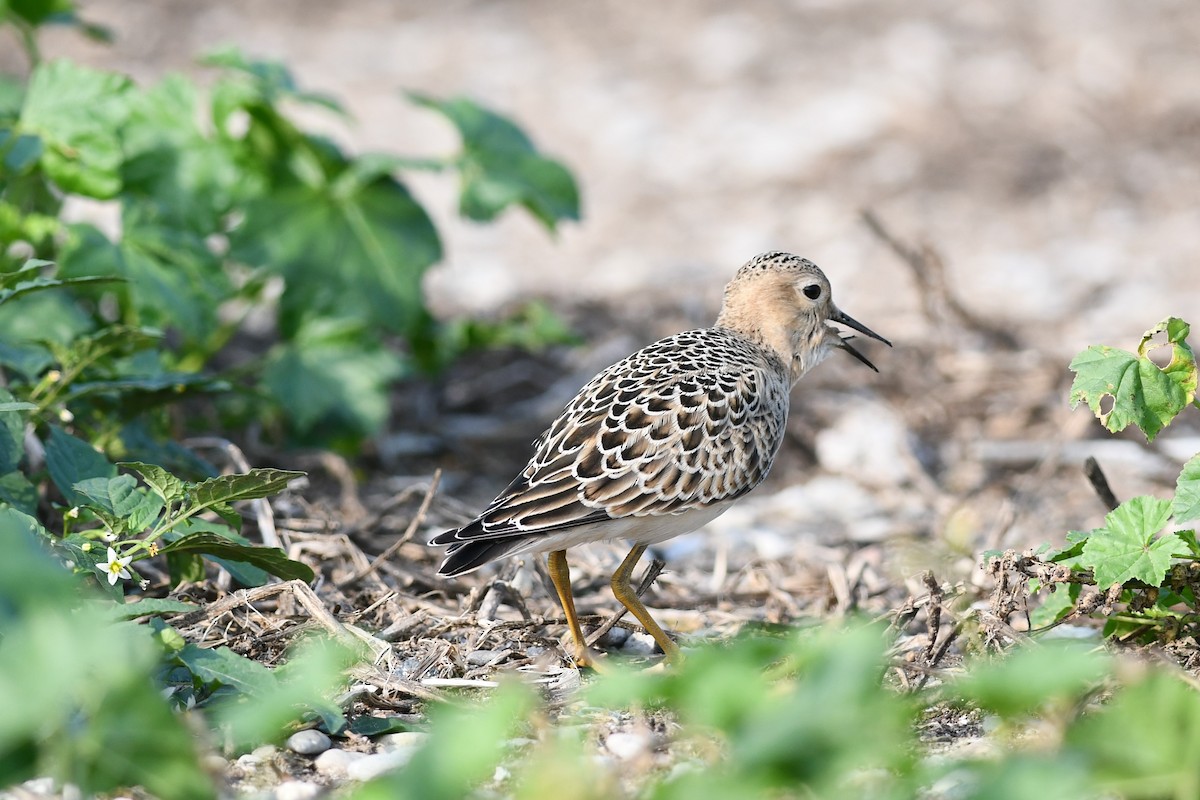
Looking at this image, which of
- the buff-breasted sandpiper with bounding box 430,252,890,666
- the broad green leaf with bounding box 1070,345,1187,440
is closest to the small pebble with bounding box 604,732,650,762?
the buff-breasted sandpiper with bounding box 430,252,890,666

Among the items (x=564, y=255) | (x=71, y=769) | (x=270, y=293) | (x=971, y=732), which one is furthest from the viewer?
(x=564, y=255)

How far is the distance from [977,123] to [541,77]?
3.49 metres

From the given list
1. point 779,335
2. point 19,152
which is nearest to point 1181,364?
point 779,335

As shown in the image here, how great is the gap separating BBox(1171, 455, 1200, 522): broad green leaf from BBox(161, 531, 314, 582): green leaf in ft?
7.21

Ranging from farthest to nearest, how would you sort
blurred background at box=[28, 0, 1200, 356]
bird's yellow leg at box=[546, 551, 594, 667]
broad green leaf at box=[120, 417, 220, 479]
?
blurred background at box=[28, 0, 1200, 356] → broad green leaf at box=[120, 417, 220, 479] → bird's yellow leg at box=[546, 551, 594, 667]

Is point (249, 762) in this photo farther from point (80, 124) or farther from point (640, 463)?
point (80, 124)

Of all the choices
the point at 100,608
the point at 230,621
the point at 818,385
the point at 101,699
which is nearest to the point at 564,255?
the point at 818,385

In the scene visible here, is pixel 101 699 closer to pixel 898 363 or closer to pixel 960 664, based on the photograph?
pixel 960 664

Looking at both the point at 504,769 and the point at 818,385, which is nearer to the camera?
the point at 504,769

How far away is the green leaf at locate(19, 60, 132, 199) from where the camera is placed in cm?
546

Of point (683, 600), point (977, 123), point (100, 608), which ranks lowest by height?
point (683, 600)

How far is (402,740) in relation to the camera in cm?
346

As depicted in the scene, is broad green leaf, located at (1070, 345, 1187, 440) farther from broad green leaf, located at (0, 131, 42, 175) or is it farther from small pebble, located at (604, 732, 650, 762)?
broad green leaf, located at (0, 131, 42, 175)

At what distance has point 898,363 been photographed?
7.54 meters
